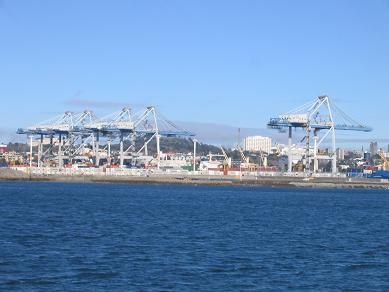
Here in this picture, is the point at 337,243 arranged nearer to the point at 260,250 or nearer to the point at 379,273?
the point at 260,250

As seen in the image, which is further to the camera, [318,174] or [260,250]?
[318,174]

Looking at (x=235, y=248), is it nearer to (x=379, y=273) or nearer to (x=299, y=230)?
(x=379, y=273)

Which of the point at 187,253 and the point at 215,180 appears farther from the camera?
the point at 215,180

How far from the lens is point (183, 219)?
3781 centimetres

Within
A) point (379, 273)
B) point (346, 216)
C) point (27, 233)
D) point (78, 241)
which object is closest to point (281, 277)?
point (379, 273)

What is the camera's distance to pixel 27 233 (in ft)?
93.2

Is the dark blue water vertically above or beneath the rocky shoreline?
beneath

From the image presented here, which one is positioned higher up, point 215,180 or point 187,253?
point 215,180

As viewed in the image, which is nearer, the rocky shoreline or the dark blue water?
the dark blue water

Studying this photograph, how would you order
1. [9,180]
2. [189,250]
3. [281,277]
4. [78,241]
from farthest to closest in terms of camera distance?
[9,180] < [78,241] < [189,250] < [281,277]

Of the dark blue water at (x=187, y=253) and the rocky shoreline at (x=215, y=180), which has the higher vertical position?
the rocky shoreline at (x=215, y=180)

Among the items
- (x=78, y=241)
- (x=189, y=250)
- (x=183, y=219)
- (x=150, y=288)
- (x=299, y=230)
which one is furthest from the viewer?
(x=183, y=219)

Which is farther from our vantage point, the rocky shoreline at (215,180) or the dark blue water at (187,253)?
the rocky shoreline at (215,180)

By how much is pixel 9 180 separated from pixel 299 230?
85395 millimetres
